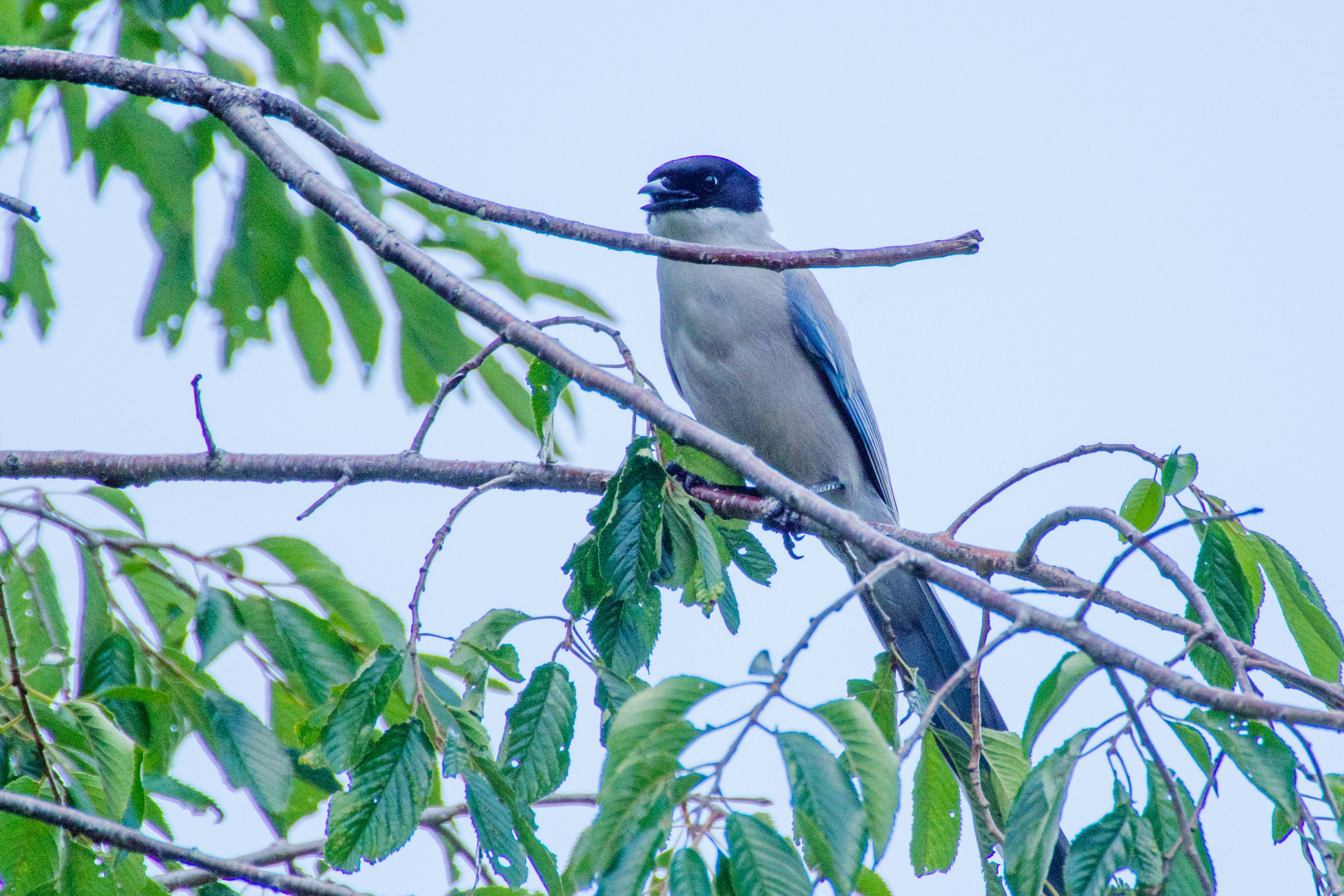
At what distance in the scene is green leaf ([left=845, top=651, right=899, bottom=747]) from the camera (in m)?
2.31

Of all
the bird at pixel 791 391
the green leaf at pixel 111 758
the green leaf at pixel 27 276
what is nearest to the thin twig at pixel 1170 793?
the green leaf at pixel 111 758

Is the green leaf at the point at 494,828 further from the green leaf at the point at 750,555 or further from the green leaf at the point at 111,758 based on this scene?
the green leaf at the point at 750,555

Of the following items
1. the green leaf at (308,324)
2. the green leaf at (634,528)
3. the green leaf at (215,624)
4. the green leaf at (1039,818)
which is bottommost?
the green leaf at (1039,818)

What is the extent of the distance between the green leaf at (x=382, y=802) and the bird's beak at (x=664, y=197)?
357 cm

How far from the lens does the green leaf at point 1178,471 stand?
2057 millimetres

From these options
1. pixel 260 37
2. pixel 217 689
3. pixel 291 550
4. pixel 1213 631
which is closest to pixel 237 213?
pixel 260 37

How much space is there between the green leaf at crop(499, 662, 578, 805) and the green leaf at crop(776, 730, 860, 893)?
0.69 metres

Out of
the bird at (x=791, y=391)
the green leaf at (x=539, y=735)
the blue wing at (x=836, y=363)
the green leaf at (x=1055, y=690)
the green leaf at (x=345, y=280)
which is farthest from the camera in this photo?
the blue wing at (x=836, y=363)

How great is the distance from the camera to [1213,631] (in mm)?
1505

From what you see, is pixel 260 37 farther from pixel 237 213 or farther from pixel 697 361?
pixel 697 361

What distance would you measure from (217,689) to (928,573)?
1608mm

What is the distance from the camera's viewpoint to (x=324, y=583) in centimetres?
267

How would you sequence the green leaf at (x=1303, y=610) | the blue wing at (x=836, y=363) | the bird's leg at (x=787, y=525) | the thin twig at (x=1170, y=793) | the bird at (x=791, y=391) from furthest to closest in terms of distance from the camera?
the blue wing at (x=836, y=363), the bird at (x=791, y=391), the bird's leg at (x=787, y=525), the green leaf at (x=1303, y=610), the thin twig at (x=1170, y=793)

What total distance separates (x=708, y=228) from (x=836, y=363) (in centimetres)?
86
